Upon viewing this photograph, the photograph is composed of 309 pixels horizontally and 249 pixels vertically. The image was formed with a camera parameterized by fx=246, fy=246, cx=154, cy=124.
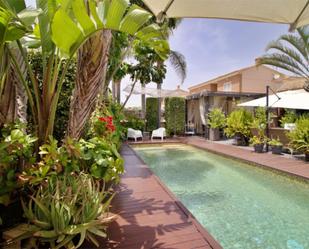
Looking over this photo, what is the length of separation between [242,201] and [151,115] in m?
12.9

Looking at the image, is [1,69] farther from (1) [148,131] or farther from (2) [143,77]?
(1) [148,131]

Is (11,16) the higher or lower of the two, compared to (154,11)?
lower

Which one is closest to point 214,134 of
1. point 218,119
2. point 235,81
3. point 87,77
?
point 218,119

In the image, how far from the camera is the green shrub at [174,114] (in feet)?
59.8

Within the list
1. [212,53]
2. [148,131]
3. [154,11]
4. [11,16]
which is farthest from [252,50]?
[11,16]

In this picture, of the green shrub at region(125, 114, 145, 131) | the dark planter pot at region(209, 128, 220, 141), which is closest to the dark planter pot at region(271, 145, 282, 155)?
the dark planter pot at region(209, 128, 220, 141)

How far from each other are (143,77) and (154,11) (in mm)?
11073

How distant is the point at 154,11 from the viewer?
10.9ft

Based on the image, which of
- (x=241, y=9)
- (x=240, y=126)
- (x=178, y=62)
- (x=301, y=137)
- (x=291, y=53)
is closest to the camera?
(x=241, y=9)

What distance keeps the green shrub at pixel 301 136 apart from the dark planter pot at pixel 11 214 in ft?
30.4

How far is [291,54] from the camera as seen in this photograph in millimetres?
13062

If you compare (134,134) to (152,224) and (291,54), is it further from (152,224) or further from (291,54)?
(152,224)

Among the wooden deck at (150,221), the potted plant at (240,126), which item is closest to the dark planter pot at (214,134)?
the potted plant at (240,126)

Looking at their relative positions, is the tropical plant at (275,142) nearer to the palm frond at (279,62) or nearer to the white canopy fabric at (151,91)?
the palm frond at (279,62)
